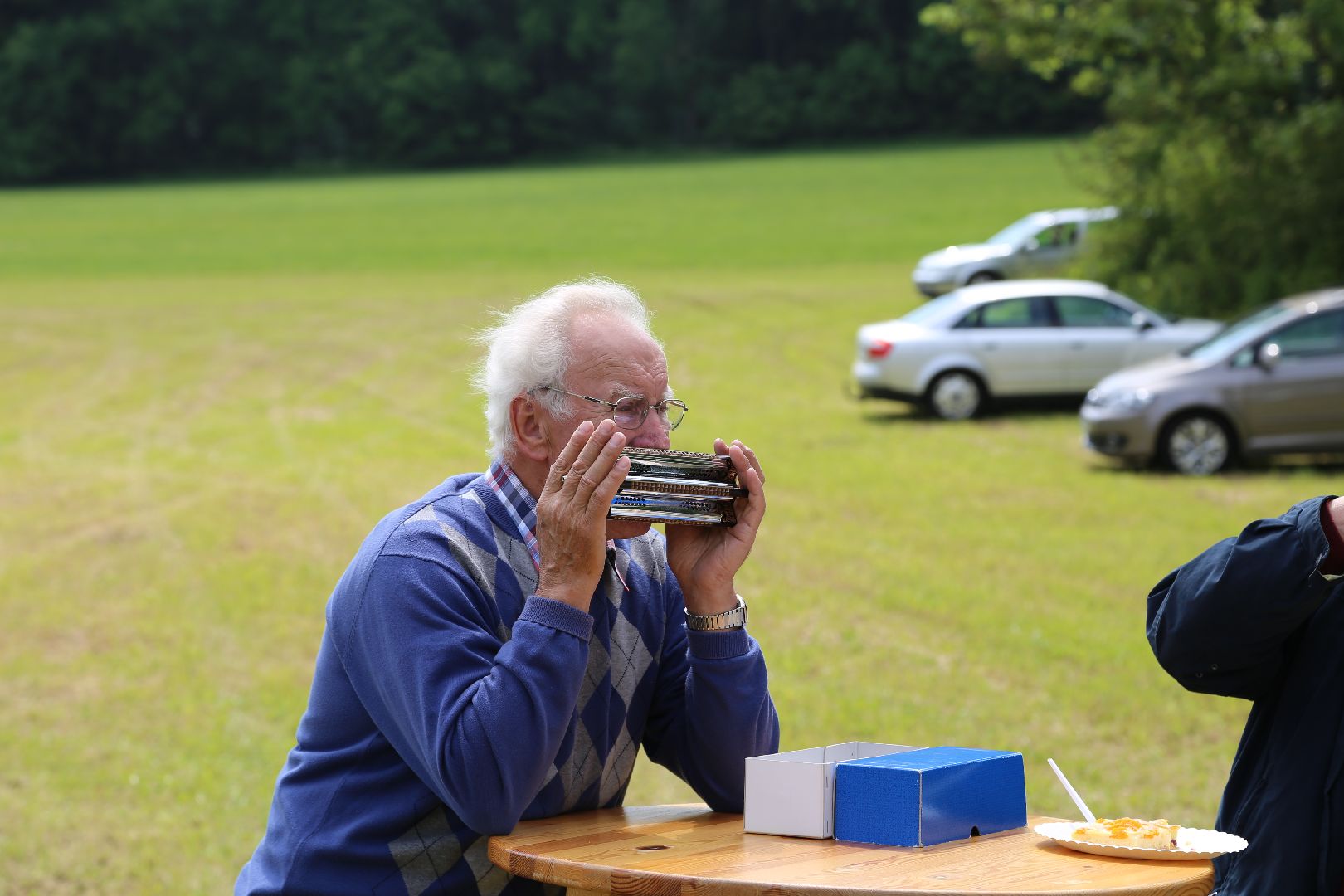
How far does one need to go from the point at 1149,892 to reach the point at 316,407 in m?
21.3

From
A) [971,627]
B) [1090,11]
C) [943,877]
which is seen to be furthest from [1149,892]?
[1090,11]

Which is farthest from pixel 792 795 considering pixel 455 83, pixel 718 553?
pixel 455 83

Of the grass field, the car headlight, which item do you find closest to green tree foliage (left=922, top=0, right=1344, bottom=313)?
the grass field

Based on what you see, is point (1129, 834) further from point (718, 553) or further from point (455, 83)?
point (455, 83)

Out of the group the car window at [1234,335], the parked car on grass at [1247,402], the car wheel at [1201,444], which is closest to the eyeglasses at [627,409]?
the parked car on grass at [1247,402]

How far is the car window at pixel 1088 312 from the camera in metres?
21.8

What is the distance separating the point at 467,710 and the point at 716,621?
0.66 meters

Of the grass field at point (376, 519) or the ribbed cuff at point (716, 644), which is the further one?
the grass field at point (376, 519)

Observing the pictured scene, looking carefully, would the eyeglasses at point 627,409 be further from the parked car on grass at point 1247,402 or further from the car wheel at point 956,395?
the car wheel at point 956,395

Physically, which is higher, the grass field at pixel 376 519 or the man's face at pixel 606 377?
the man's face at pixel 606 377

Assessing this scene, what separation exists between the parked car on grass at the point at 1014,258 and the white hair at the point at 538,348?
101ft

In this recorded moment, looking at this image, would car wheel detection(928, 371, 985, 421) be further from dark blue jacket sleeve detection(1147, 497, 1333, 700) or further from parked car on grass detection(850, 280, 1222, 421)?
dark blue jacket sleeve detection(1147, 497, 1333, 700)

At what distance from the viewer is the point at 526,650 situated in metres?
3.04

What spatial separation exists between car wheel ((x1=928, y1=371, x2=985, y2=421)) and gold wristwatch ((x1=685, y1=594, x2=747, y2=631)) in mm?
18348
